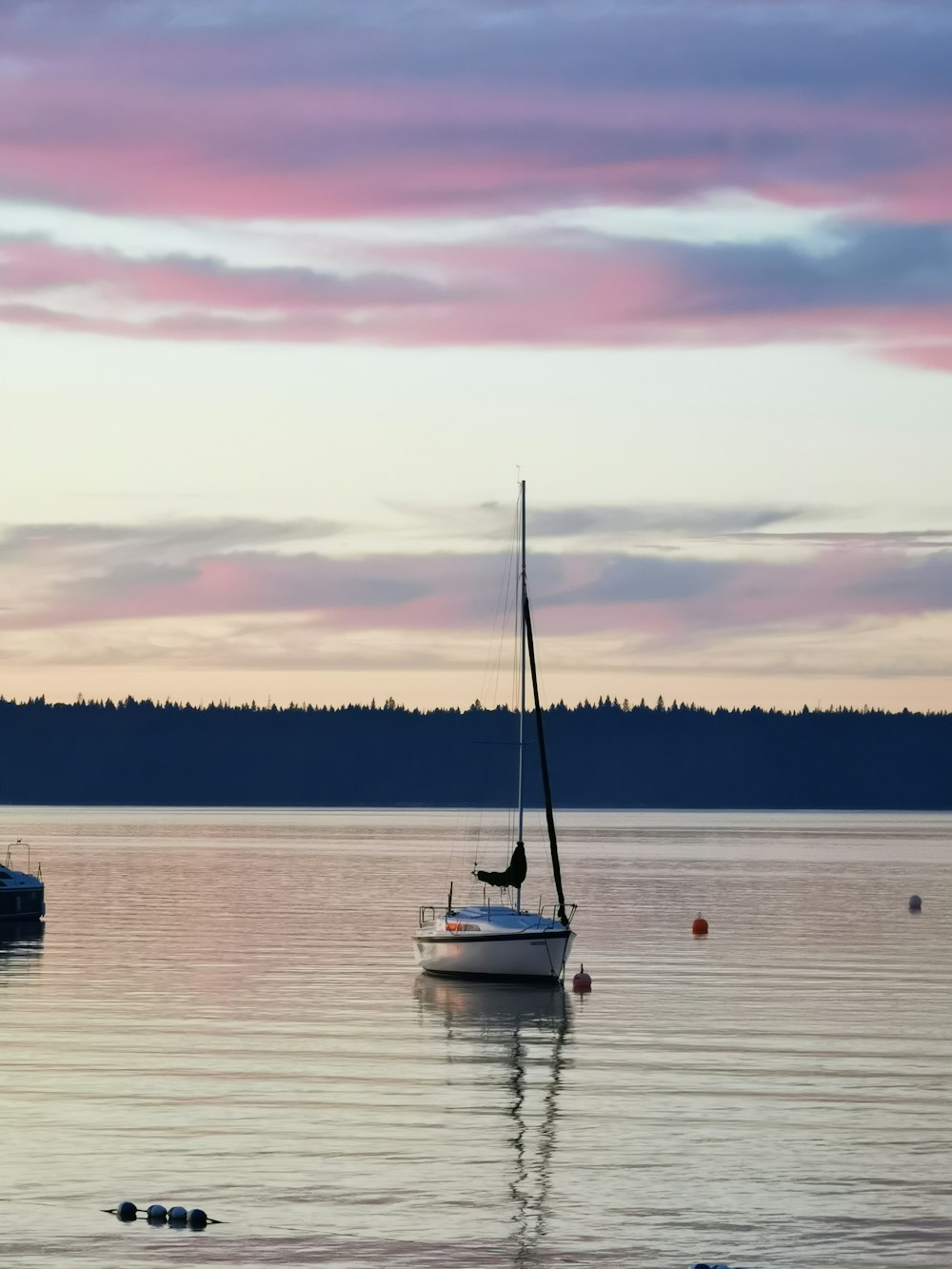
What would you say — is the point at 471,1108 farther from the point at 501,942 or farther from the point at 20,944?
the point at 20,944

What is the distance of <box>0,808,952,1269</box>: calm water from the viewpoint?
101 feet

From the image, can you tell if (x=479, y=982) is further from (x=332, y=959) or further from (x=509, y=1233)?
(x=509, y=1233)

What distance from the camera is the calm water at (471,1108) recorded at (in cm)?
3064

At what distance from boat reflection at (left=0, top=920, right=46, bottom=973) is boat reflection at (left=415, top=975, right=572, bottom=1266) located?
16.2 m

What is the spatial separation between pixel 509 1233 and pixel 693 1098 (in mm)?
13180

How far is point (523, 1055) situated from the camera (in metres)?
51.6

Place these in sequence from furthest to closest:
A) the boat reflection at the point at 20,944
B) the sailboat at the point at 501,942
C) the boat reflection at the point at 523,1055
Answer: the boat reflection at the point at 20,944
the sailboat at the point at 501,942
the boat reflection at the point at 523,1055

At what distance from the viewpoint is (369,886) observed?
144 metres

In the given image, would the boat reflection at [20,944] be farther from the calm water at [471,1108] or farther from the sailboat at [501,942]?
the sailboat at [501,942]

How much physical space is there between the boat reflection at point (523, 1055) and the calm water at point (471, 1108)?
13cm

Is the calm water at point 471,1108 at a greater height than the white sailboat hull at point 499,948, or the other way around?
the white sailboat hull at point 499,948

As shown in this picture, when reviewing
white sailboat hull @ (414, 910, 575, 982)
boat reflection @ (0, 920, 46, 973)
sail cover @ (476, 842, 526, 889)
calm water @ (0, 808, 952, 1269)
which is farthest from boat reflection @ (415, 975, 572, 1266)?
boat reflection @ (0, 920, 46, 973)

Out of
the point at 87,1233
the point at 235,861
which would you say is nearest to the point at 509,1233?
the point at 87,1233

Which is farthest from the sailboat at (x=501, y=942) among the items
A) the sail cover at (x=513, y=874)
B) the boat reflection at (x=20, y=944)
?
the boat reflection at (x=20, y=944)
